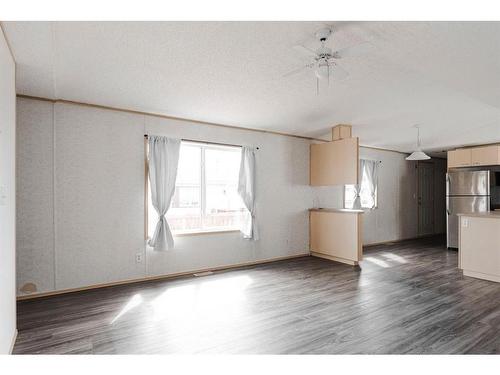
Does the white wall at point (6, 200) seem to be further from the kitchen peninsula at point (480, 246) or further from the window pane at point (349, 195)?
the window pane at point (349, 195)

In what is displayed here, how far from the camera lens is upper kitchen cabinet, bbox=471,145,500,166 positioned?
5.83m

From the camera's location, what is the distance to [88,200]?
12.5 feet

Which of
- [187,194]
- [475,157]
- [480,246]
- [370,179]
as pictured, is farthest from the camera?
[370,179]

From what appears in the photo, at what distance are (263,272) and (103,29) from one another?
3.67 metres

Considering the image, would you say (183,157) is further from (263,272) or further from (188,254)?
(263,272)

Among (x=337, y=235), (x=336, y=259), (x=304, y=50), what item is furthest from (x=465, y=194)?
(x=304, y=50)

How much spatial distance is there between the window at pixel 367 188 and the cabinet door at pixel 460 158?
152 centimetres

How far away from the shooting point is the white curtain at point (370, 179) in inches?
275

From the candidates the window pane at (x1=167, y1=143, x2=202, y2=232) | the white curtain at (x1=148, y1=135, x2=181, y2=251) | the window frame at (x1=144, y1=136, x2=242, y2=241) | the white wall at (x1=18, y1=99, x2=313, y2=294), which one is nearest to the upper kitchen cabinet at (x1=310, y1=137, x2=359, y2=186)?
the window frame at (x1=144, y1=136, x2=242, y2=241)

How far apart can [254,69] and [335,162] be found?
2890 mm

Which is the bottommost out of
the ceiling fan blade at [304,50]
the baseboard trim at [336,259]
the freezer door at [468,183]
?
the baseboard trim at [336,259]

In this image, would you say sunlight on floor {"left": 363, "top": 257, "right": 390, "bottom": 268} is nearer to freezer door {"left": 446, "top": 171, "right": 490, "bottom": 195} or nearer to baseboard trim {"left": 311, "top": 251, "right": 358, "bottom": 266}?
baseboard trim {"left": 311, "top": 251, "right": 358, "bottom": 266}

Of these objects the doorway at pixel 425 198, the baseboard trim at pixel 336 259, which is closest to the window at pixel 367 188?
the baseboard trim at pixel 336 259

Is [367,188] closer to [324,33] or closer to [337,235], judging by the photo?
[337,235]
